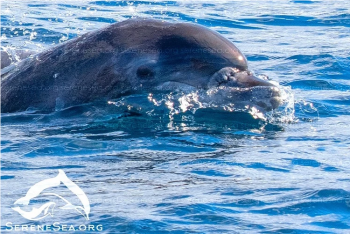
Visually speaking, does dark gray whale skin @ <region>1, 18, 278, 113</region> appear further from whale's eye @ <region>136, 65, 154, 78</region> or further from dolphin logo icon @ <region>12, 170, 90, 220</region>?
dolphin logo icon @ <region>12, 170, 90, 220</region>

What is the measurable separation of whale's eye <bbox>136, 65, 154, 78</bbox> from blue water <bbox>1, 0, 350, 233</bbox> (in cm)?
53

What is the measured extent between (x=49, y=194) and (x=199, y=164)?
177cm

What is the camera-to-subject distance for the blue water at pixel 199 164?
22.3 ft

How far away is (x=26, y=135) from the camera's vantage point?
9445 millimetres

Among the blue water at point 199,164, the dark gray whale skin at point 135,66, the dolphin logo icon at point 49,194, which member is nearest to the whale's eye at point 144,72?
the dark gray whale skin at point 135,66

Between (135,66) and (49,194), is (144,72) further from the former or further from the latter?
(49,194)

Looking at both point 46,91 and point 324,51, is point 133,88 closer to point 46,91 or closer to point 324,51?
point 46,91

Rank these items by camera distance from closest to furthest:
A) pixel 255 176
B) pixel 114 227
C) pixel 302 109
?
1. pixel 114 227
2. pixel 255 176
3. pixel 302 109

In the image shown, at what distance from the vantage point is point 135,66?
1001 cm

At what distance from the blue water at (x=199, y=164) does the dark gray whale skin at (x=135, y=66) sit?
0.88 ft

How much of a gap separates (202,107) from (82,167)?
2477mm

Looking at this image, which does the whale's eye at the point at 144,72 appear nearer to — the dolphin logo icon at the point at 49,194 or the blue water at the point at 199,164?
the blue water at the point at 199,164

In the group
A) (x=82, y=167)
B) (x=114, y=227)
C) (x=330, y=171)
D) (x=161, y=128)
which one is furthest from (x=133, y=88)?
(x=114, y=227)

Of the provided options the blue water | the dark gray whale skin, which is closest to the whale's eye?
the dark gray whale skin
